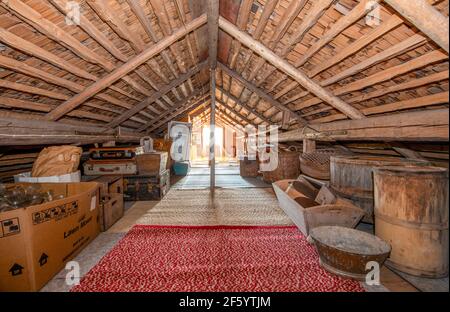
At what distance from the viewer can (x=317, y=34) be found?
9.21 ft

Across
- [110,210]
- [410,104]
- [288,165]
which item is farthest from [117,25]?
[288,165]

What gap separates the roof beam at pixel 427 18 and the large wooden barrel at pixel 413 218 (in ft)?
3.13

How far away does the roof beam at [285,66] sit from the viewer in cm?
346

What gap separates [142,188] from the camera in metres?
4.45

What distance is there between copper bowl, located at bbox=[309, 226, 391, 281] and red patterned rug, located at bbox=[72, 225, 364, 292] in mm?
94

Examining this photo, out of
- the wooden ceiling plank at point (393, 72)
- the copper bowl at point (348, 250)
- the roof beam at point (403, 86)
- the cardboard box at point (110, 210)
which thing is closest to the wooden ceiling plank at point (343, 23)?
the wooden ceiling plank at point (393, 72)

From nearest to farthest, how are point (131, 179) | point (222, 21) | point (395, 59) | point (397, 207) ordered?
1. point (397, 207)
2. point (395, 59)
3. point (222, 21)
4. point (131, 179)

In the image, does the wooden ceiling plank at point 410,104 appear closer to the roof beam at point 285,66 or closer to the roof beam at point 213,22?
the roof beam at point 285,66

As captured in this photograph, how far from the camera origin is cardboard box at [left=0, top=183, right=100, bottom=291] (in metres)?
1.64

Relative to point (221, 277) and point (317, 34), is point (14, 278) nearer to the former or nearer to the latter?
point (221, 277)

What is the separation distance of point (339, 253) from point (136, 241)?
7.03 ft

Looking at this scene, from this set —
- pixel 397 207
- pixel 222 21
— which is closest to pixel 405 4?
pixel 397 207

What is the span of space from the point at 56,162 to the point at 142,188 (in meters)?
1.66

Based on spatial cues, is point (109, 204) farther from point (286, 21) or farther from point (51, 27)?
point (286, 21)
